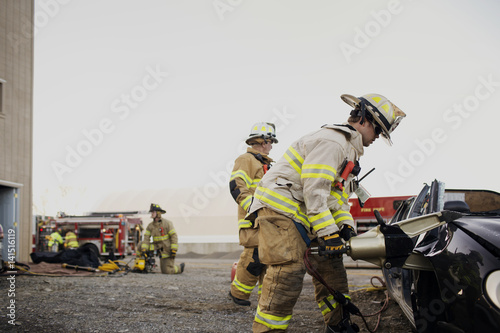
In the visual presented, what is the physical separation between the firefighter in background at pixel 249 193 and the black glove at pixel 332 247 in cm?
194

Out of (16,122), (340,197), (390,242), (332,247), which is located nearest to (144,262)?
(16,122)

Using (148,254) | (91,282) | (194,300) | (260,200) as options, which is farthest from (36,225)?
(260,200)

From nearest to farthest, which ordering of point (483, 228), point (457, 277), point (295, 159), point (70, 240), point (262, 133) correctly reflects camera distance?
point (457, 277)
point (483, 228)
point (295, 159)
point (262, 133)
point (70, 240)

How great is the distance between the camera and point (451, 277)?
236cm

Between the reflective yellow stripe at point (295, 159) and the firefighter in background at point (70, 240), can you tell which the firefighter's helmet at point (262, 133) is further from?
the firefighter in background at point (70, 240)

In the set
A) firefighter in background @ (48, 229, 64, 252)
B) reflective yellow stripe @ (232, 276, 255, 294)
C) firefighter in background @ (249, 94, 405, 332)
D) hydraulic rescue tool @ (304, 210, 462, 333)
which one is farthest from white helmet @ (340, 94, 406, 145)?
firefighter in background @ (48, 229, 64, 252)

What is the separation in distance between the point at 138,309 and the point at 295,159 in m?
3.04

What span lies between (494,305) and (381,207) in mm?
13007

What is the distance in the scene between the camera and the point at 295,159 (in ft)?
10.4

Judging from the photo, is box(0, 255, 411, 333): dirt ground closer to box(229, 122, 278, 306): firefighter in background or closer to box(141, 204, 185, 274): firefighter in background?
box(229, 122, 278, 306): firefighter in background

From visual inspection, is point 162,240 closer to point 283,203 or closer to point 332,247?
point 283,203

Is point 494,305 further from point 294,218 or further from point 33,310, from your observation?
point 33,310

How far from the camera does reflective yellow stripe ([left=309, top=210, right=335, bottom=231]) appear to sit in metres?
2.87

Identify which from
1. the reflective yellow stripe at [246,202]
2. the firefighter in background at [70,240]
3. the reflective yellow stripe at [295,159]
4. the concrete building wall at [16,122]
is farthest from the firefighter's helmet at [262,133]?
the firefighter in background at [70,240]
